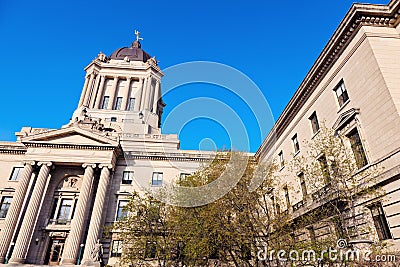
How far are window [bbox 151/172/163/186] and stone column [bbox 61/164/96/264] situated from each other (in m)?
7.52

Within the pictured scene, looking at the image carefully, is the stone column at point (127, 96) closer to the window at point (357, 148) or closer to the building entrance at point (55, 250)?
the building entrance at point (55, 250)

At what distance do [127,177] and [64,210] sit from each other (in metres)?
8.12

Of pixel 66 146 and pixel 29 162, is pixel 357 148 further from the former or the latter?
pixel 29 162

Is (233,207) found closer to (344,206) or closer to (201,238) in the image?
(201,238)

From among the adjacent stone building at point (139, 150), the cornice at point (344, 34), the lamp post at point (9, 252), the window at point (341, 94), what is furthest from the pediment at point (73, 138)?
the window at point (341, 94)

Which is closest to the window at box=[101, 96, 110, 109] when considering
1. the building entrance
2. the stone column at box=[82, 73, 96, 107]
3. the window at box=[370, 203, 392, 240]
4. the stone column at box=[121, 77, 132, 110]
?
the stone column at box=[82, 73, 96, 107]

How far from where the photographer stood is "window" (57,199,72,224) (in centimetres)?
3050

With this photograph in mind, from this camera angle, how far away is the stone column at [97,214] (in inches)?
1051

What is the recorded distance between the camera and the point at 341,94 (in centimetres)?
1780

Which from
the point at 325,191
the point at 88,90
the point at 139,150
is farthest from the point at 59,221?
the point at 325,191

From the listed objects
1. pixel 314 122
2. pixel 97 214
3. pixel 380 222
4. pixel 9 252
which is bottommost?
pixel 9 252

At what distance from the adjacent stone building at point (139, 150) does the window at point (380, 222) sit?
1.9 inches

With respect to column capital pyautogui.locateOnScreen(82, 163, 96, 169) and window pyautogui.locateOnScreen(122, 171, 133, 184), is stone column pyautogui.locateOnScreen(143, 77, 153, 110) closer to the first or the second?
window pyautogui.locateOnScreen(122, 171, 133, 184)

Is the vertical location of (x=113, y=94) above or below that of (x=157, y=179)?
above
